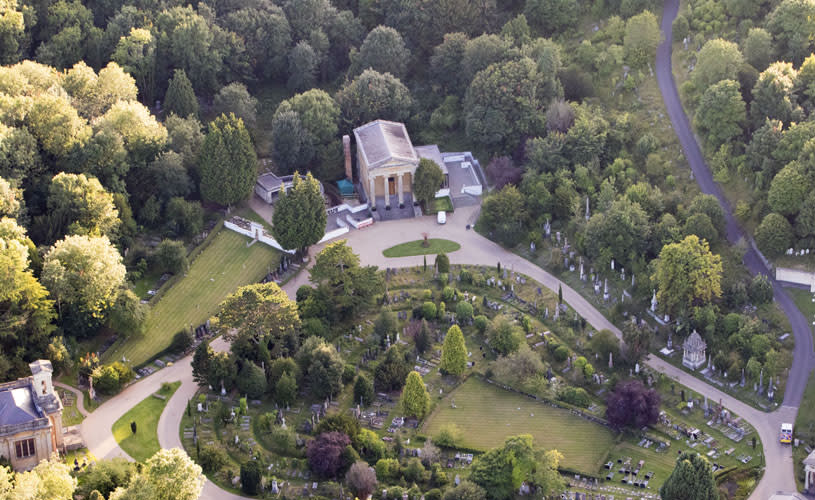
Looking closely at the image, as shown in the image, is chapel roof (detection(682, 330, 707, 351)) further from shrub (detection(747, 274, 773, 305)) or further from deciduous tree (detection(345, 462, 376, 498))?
deciduous tree (detection(345, 462, 376, 498))

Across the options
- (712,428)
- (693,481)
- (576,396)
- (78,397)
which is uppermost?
(78,397)

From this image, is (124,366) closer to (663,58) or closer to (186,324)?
A: (186,324)

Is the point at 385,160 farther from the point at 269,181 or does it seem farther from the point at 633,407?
the point at 633,407

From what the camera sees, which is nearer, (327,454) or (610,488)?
(610,488)

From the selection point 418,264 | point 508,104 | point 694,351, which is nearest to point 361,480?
point 694,351

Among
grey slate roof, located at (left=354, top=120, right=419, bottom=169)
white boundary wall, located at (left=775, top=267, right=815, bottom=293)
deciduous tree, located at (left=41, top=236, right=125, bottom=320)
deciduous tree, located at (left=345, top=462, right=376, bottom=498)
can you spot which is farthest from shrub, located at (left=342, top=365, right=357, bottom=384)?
white boundary wall, located at (left=775, top=267, right=815, bottom=293)
